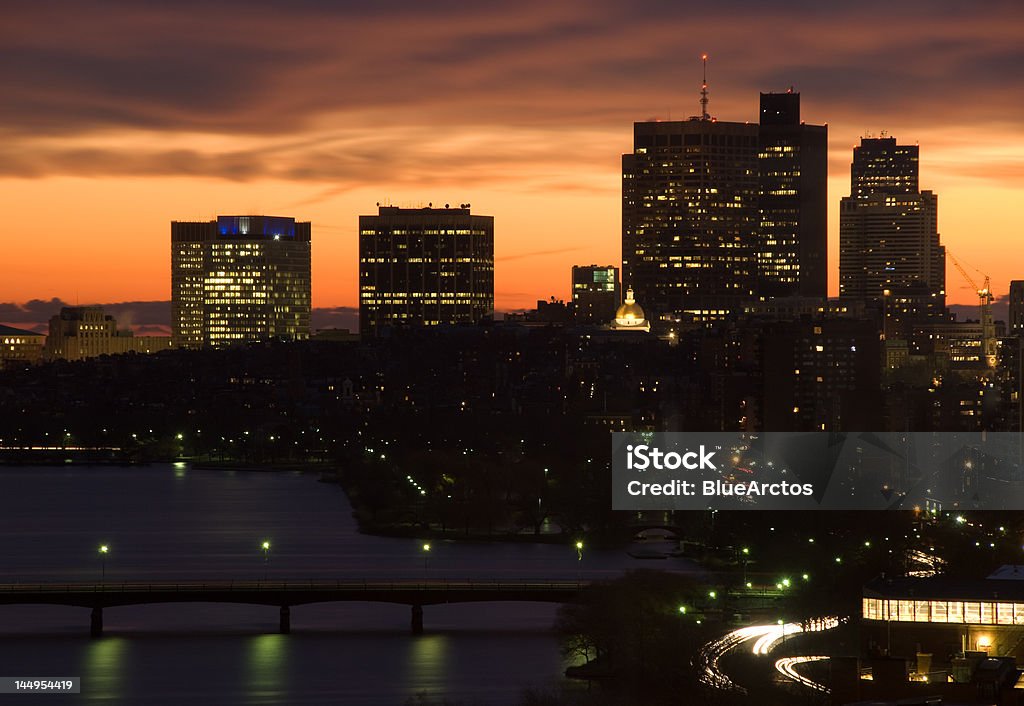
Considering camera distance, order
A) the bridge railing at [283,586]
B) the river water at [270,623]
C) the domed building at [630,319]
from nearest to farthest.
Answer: the river water at [270,623]
the bridge railing at [283,586]
the domed building at [630,319]

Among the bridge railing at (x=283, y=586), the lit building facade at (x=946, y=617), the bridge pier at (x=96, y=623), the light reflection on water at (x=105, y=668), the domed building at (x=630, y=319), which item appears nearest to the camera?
the lit building facade at (x=946, y=617)

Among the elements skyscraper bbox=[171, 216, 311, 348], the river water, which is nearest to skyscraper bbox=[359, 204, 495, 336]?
skyscraper bbox=[171, 216, 311, 348]

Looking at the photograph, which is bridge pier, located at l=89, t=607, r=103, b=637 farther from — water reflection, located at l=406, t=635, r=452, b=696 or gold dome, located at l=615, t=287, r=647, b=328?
gold dome, located at l=615, t=287, r=647, b=328

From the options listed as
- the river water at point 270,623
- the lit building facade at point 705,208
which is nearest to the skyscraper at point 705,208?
the lit building facade at point 705,208

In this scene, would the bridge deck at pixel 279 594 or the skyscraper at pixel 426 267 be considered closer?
the bridge deck at pixel 279 594

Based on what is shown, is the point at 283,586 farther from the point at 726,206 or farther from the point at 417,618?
the point at 726,206

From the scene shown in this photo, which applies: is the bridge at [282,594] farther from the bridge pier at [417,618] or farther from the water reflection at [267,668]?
the water reflection at [267,668]
